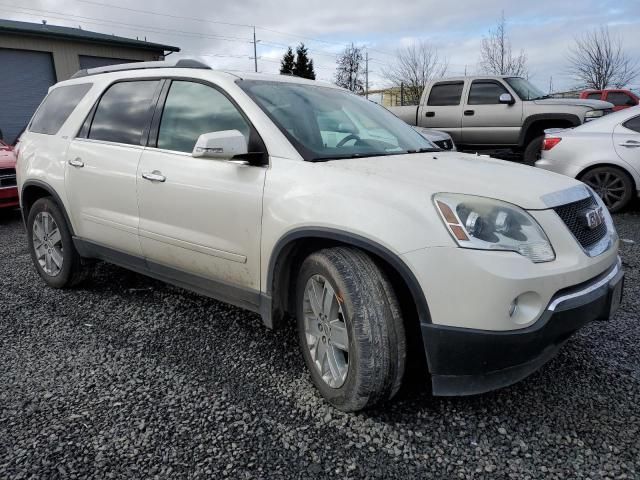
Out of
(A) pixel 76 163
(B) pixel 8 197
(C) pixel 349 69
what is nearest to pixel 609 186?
(A) pixel 76 163

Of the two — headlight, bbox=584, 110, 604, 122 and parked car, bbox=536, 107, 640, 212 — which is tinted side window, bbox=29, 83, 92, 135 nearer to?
parked car, bbox=536, 107, 640, 212

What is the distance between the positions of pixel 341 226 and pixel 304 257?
488 millimetres

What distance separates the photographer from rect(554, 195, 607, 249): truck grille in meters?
2.38

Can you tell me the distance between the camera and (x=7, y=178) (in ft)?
25.7

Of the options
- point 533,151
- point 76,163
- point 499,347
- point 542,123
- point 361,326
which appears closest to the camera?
point 499,347

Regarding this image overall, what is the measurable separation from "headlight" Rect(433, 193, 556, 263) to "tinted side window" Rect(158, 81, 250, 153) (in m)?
1.28

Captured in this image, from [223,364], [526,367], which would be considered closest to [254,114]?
[223,364]

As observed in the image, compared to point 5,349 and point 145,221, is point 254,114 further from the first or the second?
point 5,349

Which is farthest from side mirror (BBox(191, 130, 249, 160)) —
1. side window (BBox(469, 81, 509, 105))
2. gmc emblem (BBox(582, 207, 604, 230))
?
side window (BBox(469, 81, 509, 105))

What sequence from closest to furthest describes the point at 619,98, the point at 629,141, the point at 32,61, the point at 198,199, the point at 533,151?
the point at 198,199 < the point at 629,141 < the point at 533,151 < the point at 619,98 < the point at 32,61

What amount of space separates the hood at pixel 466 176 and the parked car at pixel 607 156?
4.67 metres

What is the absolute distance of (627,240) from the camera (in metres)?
5.61

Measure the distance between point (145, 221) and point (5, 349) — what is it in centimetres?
117

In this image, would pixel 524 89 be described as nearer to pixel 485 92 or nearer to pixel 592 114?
pixel 485 92
